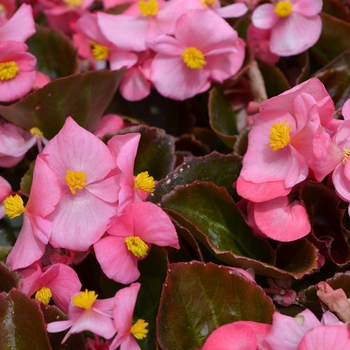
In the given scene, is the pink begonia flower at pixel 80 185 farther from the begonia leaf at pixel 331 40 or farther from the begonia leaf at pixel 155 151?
the begonia leaf at pixel 331 40

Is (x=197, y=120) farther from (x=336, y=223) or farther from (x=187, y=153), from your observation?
(x=336, y=223)

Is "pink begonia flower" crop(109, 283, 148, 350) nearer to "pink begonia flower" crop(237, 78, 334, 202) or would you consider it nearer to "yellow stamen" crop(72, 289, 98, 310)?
"yellow stamen" crop(72, 289, 98, 310)

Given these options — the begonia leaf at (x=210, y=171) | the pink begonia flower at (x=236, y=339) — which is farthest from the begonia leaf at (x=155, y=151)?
the pink begonia flower at (x=236, y=339)

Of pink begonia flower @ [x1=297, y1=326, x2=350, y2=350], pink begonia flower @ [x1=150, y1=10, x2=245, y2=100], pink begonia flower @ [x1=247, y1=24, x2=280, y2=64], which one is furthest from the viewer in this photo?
pink begonia flower @ [x1=247, y1=24, x2=280, y2=64]

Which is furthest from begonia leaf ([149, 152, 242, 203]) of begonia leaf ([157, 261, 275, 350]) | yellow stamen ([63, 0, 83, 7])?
yellow stamen ([63, 0, 83, 7])

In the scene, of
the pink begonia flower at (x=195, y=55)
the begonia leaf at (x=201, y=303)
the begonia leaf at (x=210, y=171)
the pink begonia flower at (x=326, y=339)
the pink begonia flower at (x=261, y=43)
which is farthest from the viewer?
the pink begonia flower at (x=261, y=43)

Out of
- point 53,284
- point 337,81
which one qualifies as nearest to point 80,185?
point 53,284

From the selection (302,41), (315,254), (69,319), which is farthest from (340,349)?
(302,41)
